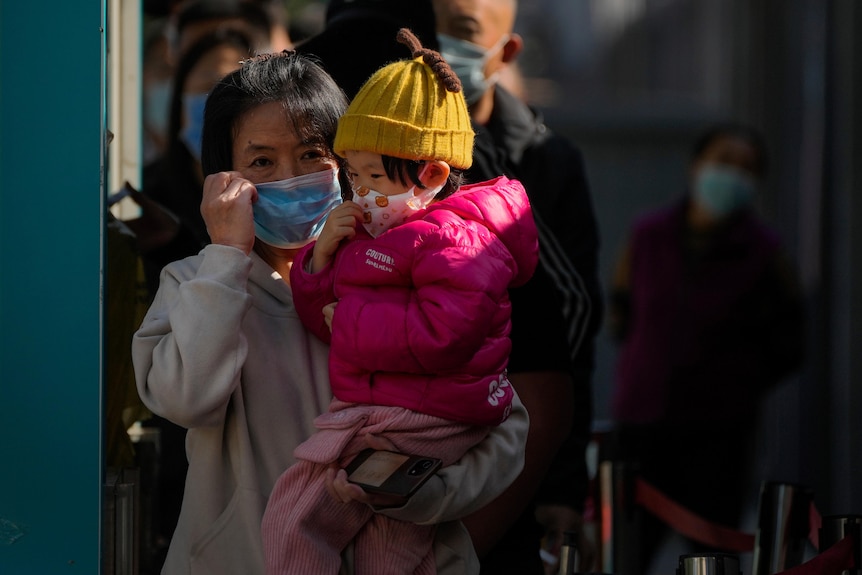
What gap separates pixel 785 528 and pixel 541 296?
0.97 meters

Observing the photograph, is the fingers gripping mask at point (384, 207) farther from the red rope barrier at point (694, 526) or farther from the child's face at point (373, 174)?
the red rope barrier at point (694, 526)

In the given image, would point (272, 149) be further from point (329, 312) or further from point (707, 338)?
point (707, 338)

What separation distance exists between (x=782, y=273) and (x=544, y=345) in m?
3.84

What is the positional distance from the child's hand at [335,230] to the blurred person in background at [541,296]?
→ 55 cm

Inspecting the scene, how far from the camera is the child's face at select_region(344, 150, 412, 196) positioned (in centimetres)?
225

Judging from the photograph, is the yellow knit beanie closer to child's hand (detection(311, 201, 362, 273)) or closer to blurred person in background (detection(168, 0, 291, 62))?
child's hand (detection(311, 201, 362, 273))

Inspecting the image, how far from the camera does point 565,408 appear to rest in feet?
9.25

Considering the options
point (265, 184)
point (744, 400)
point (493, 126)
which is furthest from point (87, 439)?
point (744, 400)

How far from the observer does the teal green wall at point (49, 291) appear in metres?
2.35

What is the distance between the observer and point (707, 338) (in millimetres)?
6227

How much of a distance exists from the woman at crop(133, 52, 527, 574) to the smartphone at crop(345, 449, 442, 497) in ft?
0.14

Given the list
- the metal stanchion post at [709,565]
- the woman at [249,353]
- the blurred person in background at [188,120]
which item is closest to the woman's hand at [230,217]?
the woman at [249,353]

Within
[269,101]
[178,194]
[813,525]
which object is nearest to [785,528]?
[813,525]

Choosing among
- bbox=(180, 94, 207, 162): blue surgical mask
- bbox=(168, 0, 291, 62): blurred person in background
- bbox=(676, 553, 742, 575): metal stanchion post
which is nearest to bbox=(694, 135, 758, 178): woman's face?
bbox=(168, 0, 291, 62): blurred person in background
